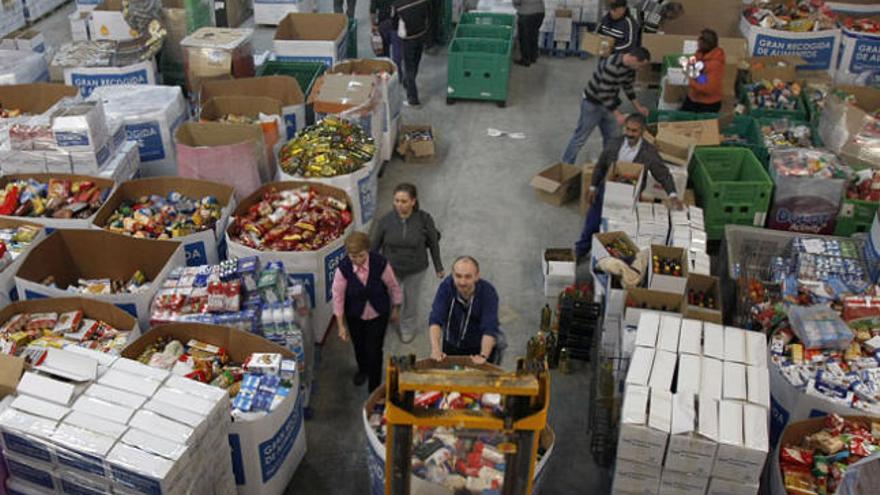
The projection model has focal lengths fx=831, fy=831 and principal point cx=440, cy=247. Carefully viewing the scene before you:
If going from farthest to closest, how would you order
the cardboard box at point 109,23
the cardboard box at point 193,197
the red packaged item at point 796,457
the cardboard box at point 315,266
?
the cardboard box at point 109,23, the cardboard box at point 193,197, the cardboard box at point 315,266, the red packaged item at point 796,457

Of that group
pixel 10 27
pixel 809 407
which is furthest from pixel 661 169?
pixel 10 27

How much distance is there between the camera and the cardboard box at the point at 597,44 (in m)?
9.09

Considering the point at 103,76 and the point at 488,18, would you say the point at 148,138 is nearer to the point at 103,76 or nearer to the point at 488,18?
the point at 103,76

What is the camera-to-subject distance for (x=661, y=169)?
289 inches

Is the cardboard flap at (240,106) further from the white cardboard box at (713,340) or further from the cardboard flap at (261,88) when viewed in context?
the white cardboard box at (713,340)

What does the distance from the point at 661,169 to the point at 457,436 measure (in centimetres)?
408

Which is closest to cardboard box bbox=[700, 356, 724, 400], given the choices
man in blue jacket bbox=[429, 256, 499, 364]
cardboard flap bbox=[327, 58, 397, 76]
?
man in blue jacket bbox=[429, 256, 499, 364]

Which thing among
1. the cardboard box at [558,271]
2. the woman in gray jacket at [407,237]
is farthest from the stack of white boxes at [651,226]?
the woman in gray jacket at [407,237]

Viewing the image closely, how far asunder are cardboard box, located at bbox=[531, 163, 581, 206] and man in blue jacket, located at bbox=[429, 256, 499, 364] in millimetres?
3663

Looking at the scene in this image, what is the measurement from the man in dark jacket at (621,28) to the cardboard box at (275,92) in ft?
11.8

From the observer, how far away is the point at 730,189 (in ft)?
25.2

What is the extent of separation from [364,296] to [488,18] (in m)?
7.55

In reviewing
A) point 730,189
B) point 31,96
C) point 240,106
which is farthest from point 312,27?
point 730,189

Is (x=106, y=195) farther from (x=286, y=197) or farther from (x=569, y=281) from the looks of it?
(x=569, y=281)
